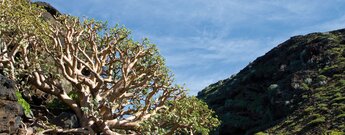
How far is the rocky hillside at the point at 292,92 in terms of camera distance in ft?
236

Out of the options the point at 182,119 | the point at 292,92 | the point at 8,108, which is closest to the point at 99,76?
the point at 182,119

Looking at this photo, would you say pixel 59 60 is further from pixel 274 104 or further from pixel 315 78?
pixel 315 78

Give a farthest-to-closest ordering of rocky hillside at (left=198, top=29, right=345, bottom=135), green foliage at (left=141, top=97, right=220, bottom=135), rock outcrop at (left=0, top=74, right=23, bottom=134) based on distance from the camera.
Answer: rocky hillside at (left=198, top=29, right=345, bottom=135)
green foliage at (left=141, top=97, right=220, bottom=135)
rock outcrop at (left=0, top=74, right=23, bottom=134)

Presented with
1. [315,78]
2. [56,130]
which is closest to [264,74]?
[315,78]

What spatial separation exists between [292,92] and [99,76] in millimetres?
70289

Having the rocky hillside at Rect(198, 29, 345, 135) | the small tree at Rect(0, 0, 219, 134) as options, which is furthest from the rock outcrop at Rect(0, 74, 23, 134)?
the rocky hillside at Rect(198, 29, 345, 135)

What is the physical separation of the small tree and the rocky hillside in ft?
113

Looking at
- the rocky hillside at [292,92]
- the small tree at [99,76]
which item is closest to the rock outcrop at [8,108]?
the small tree at [99,76]

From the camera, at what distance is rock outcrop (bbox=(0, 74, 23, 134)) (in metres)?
18.8

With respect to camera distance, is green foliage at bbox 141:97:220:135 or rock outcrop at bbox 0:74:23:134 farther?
green foliage at bbox 141:97:220:135

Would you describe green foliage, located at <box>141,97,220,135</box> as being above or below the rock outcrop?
below

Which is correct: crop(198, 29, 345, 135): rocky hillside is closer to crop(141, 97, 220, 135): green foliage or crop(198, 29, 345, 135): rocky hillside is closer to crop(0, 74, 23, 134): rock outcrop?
crop(141, 97, 220, 135): green foliage

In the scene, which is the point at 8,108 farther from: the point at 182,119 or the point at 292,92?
the point at 292,92

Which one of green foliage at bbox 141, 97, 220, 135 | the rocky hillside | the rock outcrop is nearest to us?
the rock outcrop
